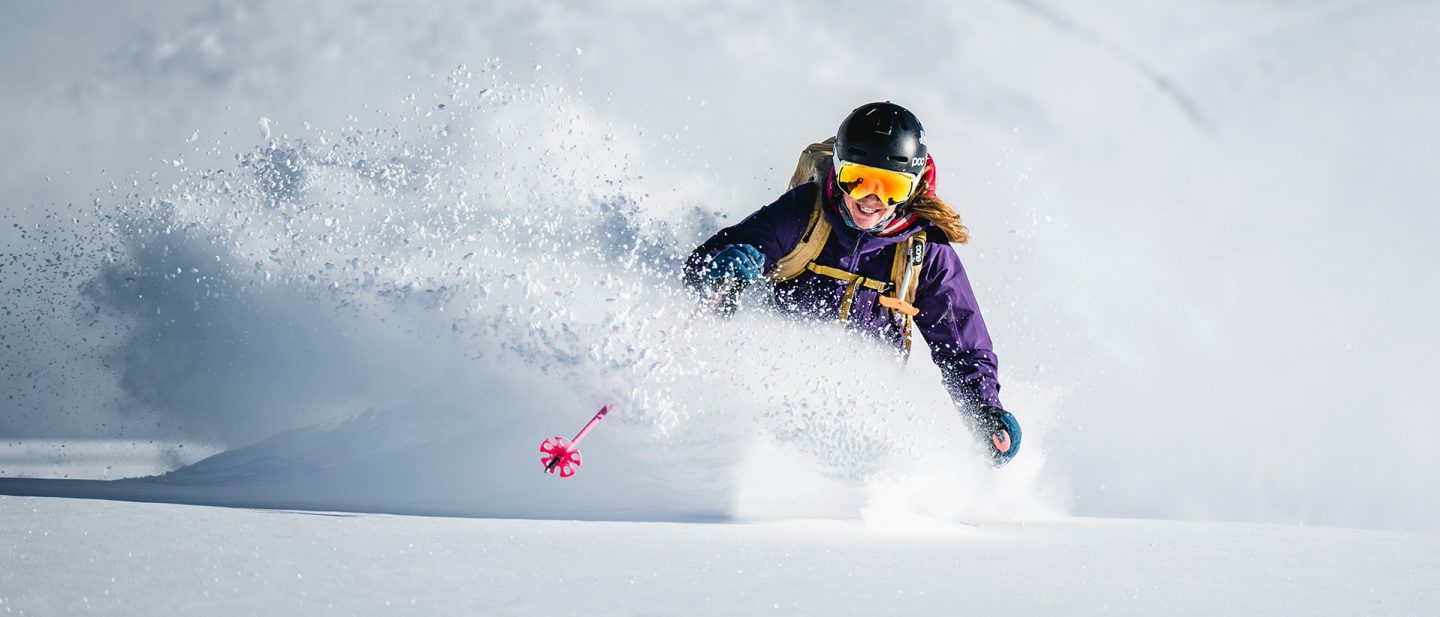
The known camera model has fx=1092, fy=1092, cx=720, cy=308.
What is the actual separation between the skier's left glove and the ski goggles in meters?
1.00

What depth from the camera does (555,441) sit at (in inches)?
139

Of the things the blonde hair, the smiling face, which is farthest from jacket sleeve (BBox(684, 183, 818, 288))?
the blonde hair

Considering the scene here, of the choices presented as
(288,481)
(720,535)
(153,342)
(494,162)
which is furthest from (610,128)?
(720,535)

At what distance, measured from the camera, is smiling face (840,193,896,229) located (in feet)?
14.2

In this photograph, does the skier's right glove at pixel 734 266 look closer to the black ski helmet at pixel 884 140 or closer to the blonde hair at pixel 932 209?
the black ski helmet at pixel 884 140

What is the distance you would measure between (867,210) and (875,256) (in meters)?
0.36

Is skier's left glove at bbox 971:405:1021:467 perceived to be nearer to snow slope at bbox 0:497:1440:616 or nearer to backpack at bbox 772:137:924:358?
backpack at bbox 772:137:924:358

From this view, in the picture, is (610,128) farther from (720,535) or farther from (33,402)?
(720,535)

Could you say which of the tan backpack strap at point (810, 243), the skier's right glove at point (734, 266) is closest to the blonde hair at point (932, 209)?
the tan backpack strap at point (810, 243)

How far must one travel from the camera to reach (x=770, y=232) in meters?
4.58

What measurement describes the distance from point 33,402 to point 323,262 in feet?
6.46

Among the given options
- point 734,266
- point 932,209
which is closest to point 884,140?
point 932,209

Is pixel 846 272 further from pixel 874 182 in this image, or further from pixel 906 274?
pixel 874 182

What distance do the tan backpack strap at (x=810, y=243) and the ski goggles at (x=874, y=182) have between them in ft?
0.79
